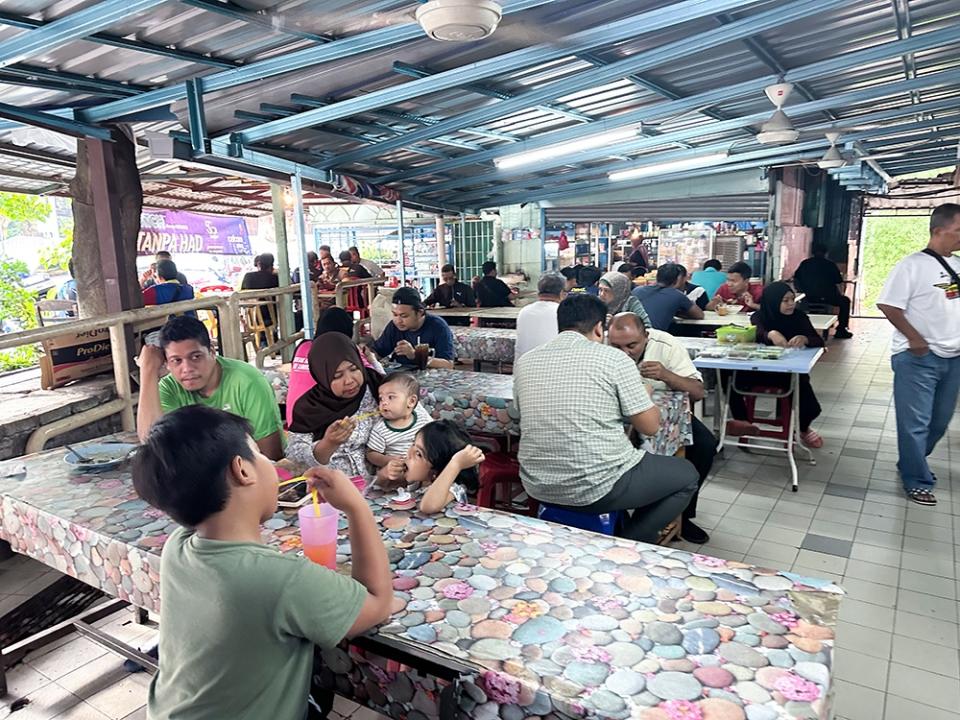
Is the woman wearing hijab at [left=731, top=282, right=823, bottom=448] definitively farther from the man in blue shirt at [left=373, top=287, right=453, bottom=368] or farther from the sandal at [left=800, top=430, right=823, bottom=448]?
the man in blue shirt at [left=373, top=287, right=453, bottom=368]

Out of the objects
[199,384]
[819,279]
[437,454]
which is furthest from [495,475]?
[819,279]

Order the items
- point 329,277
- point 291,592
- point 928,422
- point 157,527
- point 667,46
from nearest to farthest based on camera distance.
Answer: point 291,592 → point 157,527 → point 928,422 → point 667,46 → point 329,277

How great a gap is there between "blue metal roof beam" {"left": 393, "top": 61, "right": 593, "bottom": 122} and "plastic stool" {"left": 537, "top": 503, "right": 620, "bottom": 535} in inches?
123

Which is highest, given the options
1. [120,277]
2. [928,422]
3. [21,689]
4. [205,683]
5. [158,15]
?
[158,15]

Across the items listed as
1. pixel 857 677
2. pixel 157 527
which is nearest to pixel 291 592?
pixel 157 527

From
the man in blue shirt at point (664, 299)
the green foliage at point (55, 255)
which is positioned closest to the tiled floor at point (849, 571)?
the man in blue shirt at point (664, 299)

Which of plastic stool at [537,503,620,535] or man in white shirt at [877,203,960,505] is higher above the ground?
man in white shirt at [877,203,960,505]

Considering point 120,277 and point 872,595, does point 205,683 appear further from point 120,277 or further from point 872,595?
point 120,277

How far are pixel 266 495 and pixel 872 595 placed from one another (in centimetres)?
309

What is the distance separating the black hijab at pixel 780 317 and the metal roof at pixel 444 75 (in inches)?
75.4

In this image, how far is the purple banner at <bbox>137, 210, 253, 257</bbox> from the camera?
12.6m

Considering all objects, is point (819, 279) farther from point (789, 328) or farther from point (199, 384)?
point (199, 384)

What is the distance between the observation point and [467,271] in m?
14.1

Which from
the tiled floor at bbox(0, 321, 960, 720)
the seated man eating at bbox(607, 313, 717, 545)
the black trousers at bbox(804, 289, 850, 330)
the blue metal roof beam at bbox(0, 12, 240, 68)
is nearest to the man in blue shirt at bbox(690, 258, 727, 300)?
the black trousers at bbox(804, 289, 850, 330)
